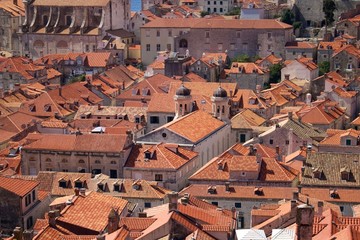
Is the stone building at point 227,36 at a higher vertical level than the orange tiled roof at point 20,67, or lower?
higher

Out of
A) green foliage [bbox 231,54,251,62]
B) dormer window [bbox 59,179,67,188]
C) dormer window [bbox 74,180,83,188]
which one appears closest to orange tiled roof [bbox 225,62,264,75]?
green foliage [bbox 231,54,251,62]

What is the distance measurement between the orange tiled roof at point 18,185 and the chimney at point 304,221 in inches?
807

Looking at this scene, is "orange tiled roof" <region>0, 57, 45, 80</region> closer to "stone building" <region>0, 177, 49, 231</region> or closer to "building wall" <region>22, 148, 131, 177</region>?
"building wall" <region>22, 148, 131, 177</region>

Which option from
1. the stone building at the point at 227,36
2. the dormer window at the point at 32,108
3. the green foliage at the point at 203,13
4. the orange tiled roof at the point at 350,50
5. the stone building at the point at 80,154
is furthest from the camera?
the green foliage at the point at 203,13

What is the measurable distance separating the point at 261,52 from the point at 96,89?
68.4 ft

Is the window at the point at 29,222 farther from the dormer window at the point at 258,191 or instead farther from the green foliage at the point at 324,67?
the green foliage at the point at 324,67

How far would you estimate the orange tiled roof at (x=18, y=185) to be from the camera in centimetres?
4425

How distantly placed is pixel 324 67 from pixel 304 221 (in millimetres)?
67910

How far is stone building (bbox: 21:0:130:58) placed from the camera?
114 metres

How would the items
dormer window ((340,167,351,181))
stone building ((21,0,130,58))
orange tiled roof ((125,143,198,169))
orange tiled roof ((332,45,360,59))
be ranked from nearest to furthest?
1. dormer window ((340,167,351,181))
2. orange tiled roof ((125,143,198,169))
3. orange tiled roof ((332,45,360,59))
4. stone building ((21,0,130,58))

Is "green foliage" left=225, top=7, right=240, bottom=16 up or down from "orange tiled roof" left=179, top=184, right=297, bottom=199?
up

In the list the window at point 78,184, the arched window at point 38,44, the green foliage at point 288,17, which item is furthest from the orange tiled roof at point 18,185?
the arched window at point 38,44

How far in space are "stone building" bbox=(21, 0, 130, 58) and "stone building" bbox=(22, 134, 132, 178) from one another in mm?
55914

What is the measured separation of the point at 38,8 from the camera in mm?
119250
